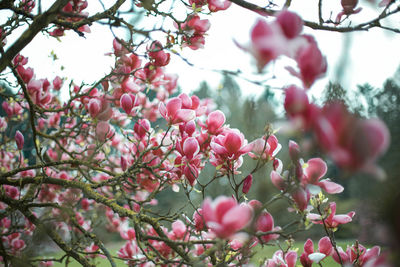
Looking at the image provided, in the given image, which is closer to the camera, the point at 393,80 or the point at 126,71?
the point at 393,80

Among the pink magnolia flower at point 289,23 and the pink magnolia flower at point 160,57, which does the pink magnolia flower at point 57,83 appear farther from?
the pink magnolia flower at point 289,23

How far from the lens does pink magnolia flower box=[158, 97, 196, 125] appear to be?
1.00 m

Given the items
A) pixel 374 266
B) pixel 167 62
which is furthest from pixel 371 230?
pixel 167 62

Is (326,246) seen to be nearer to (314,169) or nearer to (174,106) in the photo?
(314,169)

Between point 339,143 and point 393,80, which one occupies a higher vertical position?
point 393,80

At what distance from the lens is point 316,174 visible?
22.7 inches

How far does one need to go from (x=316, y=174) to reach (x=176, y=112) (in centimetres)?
53

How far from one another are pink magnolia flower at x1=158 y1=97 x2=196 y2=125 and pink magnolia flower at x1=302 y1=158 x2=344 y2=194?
0.48 meters

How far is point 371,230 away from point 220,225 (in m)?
0.22

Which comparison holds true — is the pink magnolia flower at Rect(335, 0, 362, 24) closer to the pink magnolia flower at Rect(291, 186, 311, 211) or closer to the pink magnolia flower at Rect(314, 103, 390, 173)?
the pink magnolia flower at Rect(291, 186, 311, 211)

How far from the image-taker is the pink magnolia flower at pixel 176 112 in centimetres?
100

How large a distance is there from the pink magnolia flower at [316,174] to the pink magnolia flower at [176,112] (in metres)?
0.48

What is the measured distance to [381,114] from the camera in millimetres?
488

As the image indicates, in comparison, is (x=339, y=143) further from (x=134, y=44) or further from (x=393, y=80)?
(x=134, y=44)
